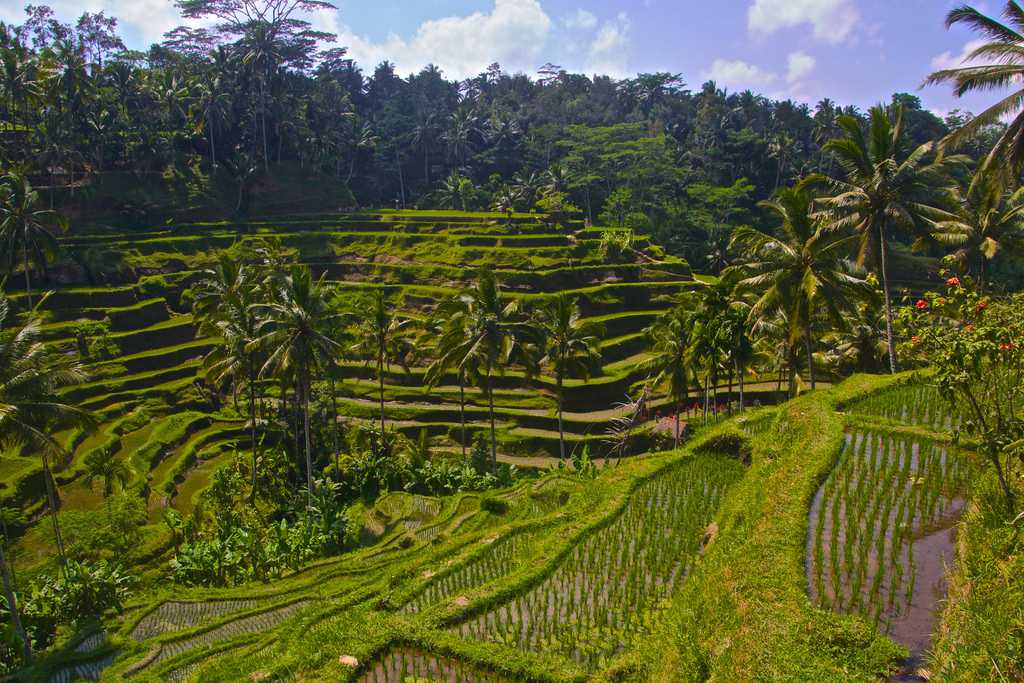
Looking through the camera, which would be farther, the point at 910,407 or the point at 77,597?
the point at 77,597

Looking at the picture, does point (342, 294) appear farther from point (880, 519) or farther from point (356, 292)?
point (880, 519)

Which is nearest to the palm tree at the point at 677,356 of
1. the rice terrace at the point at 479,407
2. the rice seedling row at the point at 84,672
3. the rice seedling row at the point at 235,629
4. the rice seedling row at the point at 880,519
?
the rice terrace at the point at 479,407

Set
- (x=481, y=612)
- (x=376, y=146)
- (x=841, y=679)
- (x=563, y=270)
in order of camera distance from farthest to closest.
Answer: (x=376, y=146)
(x=563, y=270)
(x=481, y=612)
(x=841, y=679)

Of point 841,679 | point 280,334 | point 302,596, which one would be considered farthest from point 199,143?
point 841,679

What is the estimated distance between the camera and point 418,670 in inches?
331

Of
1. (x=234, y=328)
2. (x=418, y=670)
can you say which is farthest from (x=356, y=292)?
(x=418, y=670)

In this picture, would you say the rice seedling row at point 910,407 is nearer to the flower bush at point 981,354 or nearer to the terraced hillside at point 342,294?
the flower bush at point 981,354

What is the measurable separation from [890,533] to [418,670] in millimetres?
6865

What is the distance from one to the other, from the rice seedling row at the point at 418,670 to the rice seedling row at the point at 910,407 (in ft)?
34.3

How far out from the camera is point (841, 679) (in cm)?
601

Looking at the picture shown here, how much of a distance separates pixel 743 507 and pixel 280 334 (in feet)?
53.4

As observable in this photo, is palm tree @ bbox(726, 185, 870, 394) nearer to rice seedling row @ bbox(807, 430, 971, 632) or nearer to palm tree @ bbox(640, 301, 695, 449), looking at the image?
palm tree @ bbox(640, 301, 695, 449)

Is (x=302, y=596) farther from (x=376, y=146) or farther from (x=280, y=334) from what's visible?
(x=376, y=146)

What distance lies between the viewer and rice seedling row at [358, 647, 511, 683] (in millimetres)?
8094
